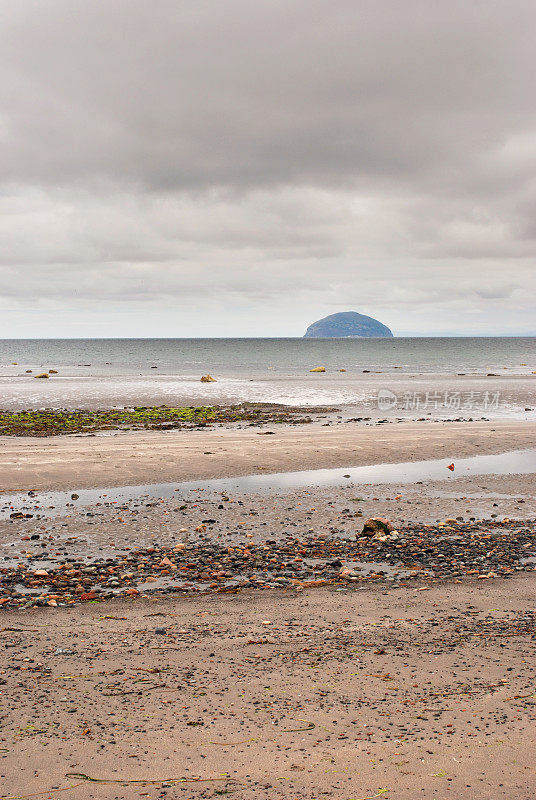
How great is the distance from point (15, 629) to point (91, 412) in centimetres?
3358

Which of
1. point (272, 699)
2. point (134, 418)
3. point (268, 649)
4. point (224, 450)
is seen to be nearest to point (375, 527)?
point (268, 649)

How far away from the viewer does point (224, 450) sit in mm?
25344

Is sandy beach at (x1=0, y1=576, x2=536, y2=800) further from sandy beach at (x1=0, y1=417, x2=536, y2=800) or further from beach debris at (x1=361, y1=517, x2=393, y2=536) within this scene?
beach debris at (x1=361, y1=517, x2=393, y2=536)

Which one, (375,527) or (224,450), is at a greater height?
(224,450)

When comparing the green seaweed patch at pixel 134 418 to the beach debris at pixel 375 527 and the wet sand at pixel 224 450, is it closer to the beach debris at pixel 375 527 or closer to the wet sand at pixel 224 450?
the wet sand at pixel 224 450

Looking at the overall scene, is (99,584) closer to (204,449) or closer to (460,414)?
(204,449)

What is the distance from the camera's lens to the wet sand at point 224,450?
68.8ft

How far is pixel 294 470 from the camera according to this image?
22.3 meters

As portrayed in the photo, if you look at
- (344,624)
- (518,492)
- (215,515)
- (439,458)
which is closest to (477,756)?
(344,624)

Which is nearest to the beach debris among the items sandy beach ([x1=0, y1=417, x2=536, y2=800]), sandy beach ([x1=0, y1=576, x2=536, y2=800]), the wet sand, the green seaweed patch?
sandy beach ([x1=0, y1=417, x2=536, y2=800])

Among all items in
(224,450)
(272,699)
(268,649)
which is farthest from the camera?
(224,450)

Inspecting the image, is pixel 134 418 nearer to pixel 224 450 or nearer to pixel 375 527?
pixel 224 450

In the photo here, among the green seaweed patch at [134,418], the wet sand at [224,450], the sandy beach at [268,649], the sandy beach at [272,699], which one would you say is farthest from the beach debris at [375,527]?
the green seaweed patch at [134,418]

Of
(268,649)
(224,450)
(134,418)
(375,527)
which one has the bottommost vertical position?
(268,649)
